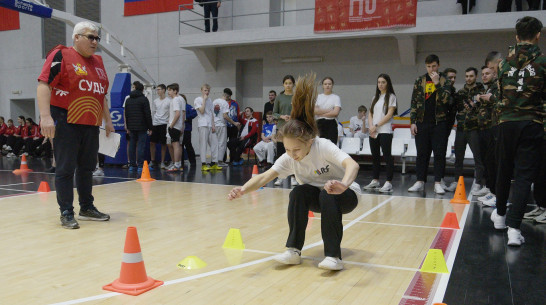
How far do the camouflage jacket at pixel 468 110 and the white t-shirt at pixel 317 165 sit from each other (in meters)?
3.58

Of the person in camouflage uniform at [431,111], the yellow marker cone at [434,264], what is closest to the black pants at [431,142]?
the person in camouflage uniform at [431,111]

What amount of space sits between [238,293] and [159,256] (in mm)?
886

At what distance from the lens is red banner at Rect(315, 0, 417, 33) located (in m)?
10.1

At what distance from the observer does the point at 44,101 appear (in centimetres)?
353

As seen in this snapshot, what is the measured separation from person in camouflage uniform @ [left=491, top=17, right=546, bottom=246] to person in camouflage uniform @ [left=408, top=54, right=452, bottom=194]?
2248mm

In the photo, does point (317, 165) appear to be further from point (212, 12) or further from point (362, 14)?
point (212, 12)

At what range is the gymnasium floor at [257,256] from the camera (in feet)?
7.27

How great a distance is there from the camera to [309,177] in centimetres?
277

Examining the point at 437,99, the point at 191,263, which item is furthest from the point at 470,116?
the point at 191,263

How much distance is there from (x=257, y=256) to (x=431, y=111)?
384cm

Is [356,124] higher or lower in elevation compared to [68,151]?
higher

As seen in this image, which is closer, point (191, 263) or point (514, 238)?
point (191, 263)

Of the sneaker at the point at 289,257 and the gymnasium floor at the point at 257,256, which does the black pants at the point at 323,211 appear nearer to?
the sneaker at the point at 289,257

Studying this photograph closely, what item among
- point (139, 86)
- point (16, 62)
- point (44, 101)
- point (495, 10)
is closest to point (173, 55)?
point (139, 86)
